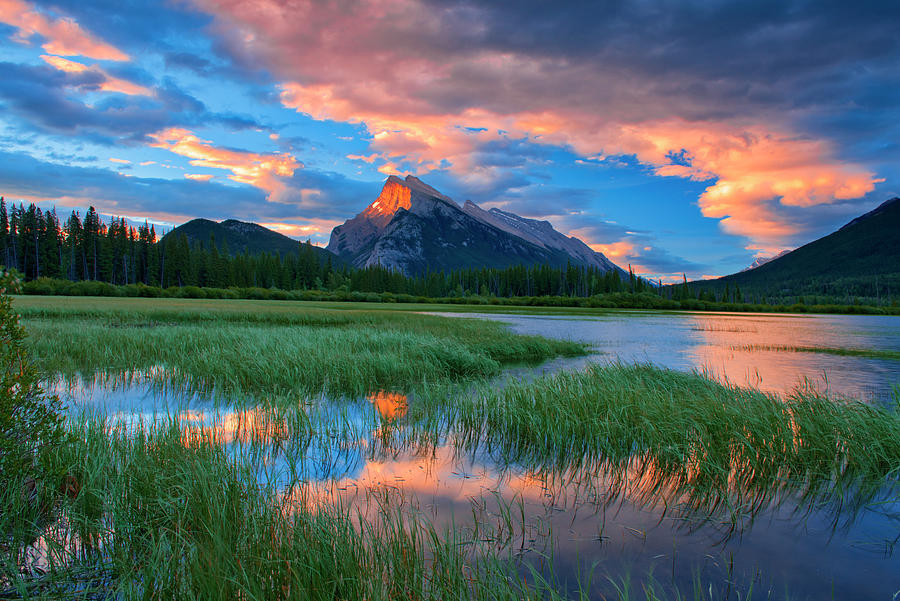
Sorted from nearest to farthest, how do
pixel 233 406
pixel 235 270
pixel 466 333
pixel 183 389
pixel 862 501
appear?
pixel 862 501 → pixel 233 406 → pixel 183 389 → pixel 466 333 → pixel 235 270

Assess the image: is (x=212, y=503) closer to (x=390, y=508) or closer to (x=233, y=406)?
(x=390, y=508)

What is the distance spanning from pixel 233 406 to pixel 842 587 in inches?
455

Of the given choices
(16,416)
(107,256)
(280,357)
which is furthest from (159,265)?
(16,416)

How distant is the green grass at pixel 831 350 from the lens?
23906mm

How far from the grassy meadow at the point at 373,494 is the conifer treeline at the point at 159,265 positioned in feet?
356

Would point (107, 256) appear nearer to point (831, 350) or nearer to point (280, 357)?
point (280, 357)

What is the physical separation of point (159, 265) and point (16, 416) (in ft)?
437

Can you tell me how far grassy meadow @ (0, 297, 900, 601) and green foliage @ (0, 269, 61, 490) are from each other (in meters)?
0.31

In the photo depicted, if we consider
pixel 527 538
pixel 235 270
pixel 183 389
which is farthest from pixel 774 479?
pixel 235 270

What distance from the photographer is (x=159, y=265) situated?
11512 cm

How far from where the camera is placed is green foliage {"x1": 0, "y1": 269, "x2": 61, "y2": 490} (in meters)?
4.73

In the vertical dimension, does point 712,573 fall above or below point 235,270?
below

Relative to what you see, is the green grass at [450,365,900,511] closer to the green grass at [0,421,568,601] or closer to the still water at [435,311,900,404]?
the still water at [435,311,900,404]

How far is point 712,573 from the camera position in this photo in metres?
4.56
